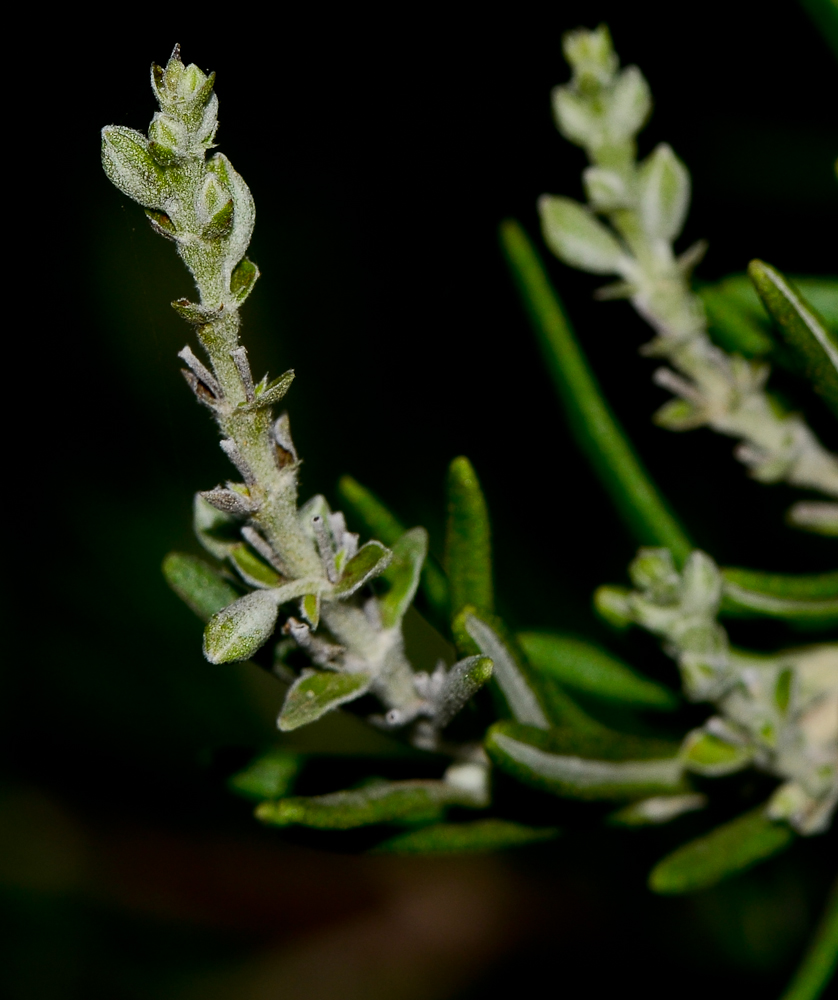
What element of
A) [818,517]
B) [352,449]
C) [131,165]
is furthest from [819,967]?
[352,449]

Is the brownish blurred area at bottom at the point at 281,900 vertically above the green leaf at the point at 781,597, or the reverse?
the green leaf at the point at 781,597

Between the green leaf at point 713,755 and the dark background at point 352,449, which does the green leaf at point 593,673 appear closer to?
the green leaf at point 713,755

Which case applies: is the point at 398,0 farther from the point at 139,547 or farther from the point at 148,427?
the point at 139,547


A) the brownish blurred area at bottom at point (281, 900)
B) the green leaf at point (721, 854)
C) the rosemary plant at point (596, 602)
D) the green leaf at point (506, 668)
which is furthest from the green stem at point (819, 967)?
the brownish blurred area at bottom at point (281, 900)

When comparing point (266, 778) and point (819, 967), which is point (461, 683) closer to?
point (266, 778)

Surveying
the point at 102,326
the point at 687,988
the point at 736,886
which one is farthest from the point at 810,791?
the point at 102,326

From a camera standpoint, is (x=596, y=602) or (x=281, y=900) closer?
(x=596, y=602)

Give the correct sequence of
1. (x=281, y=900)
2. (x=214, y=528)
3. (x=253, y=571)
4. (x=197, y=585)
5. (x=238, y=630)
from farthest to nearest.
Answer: (x=281, y=900)
(x=197, y=585)
(x=214, y=528)
(x=253, y=571)
(x=238, y=630)
